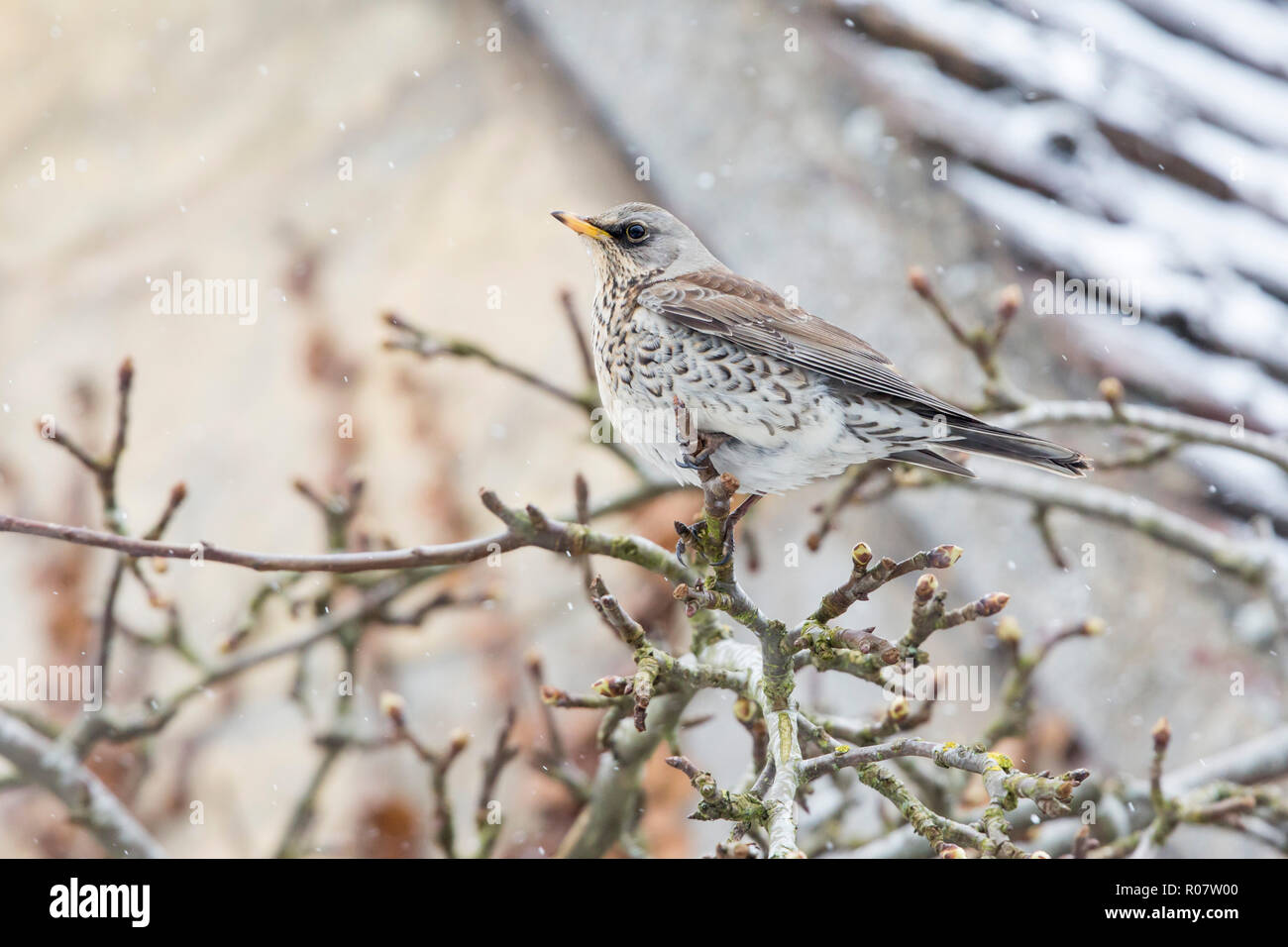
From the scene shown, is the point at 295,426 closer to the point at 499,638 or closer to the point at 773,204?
the point at 499,638

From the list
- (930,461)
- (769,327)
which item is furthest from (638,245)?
(930,461)

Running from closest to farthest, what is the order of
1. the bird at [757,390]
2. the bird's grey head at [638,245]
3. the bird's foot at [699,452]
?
the bird's foot at [699,452], the bird at [757,390], the bird's grey head at [638,245]

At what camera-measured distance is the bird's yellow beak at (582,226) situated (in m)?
1.29

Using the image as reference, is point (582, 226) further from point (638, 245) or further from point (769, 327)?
point (769, 327)

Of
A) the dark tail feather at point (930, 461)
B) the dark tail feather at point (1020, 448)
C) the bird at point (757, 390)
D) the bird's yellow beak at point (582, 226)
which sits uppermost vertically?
the bird's yellow beak at point (582, 226)

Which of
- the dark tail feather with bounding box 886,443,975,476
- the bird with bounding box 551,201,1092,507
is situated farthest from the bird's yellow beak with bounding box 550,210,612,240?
the dark tail feather with bounding box 886,443,975,476

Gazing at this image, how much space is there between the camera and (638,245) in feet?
4.74

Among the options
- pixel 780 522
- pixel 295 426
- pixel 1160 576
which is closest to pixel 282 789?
pixel 295 426

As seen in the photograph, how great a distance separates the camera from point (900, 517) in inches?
109

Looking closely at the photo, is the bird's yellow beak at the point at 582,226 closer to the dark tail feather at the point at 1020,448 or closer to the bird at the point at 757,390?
the bird at the point at 757,390

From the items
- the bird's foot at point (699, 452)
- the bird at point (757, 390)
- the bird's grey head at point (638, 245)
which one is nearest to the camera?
the bird's foot at point (699, 452)

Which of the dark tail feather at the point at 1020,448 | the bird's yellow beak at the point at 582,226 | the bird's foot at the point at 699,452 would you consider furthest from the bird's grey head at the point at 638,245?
the dark tail feather at the point at 1020,448

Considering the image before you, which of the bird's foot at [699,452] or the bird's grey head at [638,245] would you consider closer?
the bird's foot at [699,452]

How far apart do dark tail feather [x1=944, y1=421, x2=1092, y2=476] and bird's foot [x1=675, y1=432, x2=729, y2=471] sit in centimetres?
29
